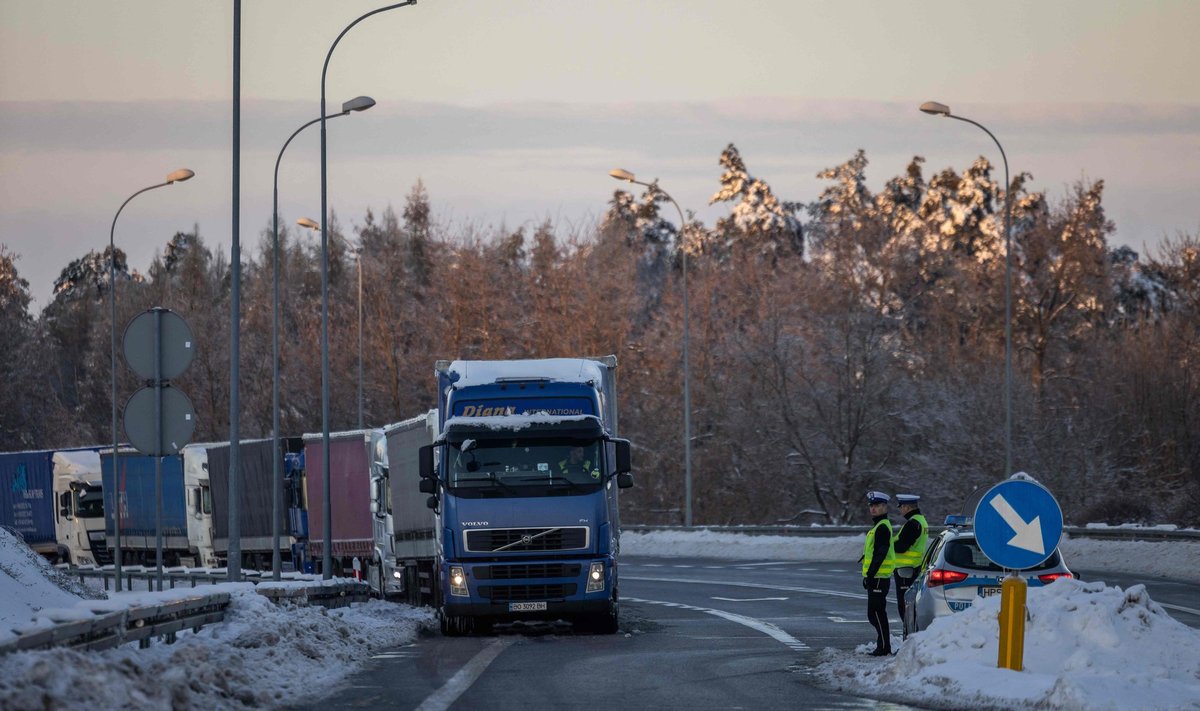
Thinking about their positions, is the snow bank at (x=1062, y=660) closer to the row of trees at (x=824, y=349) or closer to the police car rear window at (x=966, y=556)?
the police car rear window at (x=966, y=556)

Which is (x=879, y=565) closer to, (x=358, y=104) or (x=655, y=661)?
(x=655, y=661)

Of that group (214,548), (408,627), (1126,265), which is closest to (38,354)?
(214,548)

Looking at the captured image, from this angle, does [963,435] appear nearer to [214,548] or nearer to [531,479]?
[214,548]

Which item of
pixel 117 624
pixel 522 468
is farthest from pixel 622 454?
pixel 117 624

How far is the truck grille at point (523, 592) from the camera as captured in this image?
68.3 feet

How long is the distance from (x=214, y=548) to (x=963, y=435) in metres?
22.2

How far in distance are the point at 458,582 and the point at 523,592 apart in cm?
78

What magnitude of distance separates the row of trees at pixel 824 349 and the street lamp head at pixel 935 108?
11999mm

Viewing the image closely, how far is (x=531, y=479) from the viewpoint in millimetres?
20953

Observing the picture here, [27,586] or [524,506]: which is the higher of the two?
[524,506]

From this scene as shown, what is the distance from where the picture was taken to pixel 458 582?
20.9 meters

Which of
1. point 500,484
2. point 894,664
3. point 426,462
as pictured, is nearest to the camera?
point 894,664

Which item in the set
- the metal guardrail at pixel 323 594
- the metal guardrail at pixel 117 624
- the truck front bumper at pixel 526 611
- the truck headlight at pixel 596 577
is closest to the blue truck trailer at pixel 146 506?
the metal guardrail at pixel 323 594

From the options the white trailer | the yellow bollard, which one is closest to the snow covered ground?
the yellow bollard
